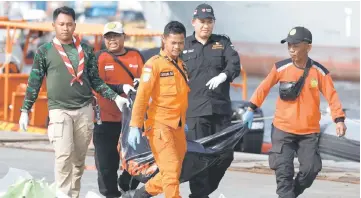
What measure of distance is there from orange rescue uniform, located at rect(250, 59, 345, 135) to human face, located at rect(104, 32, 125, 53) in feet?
4.89

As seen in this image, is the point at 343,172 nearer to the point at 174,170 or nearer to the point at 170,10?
the point at 174,170

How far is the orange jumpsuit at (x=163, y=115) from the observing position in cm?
855

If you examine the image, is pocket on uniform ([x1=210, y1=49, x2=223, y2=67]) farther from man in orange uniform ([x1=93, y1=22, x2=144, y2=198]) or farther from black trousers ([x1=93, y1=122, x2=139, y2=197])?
black trousers ([x1=93, y1=122, x2=139, y2=197])

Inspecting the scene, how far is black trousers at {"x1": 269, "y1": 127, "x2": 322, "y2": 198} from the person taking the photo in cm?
915

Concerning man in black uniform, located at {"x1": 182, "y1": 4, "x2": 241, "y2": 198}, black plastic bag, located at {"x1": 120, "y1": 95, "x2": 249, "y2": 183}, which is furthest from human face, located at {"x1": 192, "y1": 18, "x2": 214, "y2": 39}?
black plastic bag, located at {"x1": 120, "y1": 95, "x2": 249, "y2": 183}

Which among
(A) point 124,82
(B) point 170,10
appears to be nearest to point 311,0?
(B) point 170,10

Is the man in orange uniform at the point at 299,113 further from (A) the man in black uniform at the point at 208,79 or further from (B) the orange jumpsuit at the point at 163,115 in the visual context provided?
(B) the orange jumpsuit at the point at 163,115

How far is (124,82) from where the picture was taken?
32.6ft

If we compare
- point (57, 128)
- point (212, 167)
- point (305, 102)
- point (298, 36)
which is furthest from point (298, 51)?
point (57, 128)

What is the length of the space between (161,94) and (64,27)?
99cm

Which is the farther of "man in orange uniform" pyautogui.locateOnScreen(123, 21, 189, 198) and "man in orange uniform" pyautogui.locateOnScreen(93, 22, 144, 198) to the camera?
"man in orange uniform" pyautogui.locateOnScreen(93, 22, 144, 198)

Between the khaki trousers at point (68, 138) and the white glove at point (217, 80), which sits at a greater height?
the white glove at point (217, 80)

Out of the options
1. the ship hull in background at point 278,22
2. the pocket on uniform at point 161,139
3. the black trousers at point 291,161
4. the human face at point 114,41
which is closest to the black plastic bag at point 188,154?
the pocket on uniform at point 161,139

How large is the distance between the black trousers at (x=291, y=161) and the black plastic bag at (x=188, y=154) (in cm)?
46
